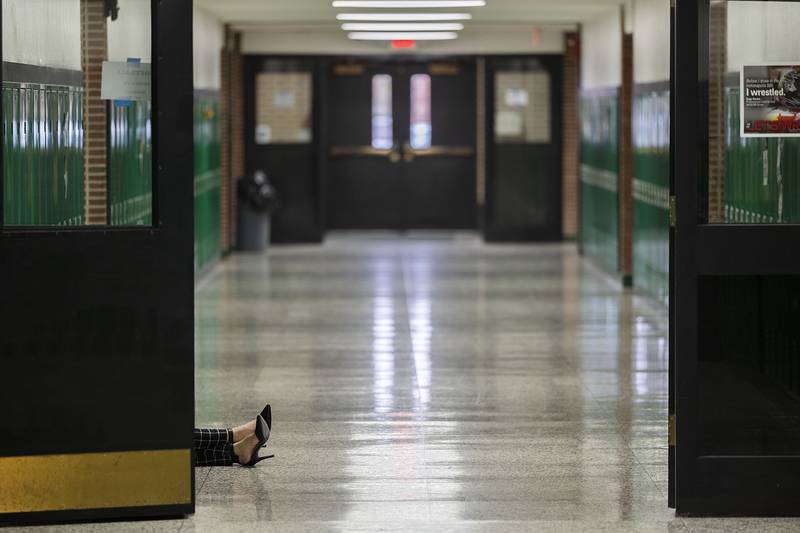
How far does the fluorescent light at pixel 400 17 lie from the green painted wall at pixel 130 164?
8.61m

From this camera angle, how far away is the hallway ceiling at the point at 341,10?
13.5 m

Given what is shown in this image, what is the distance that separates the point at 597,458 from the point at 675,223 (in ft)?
4.85

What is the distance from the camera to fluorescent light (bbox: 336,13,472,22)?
14.3m

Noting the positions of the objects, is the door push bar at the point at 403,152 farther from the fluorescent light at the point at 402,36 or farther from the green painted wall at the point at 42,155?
the green painted wall at the point at 42,155

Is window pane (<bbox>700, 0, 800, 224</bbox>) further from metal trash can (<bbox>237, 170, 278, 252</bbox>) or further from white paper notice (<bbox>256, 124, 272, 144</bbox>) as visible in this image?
white paper notice (<bbox>256, 124, 272, 144</bbox>)

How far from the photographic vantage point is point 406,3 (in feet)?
42.2

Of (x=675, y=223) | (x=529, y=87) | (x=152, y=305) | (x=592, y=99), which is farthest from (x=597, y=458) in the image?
(x=529, y=87)

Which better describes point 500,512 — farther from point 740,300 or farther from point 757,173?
point 757,173

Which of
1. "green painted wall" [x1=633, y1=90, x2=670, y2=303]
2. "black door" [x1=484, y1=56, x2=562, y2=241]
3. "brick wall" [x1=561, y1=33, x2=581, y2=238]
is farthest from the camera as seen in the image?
"black door" [x1=484, y1=56, x2=562, y2=241]

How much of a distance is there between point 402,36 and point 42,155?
12266 millimetres

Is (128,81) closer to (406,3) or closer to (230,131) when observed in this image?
(406,3)

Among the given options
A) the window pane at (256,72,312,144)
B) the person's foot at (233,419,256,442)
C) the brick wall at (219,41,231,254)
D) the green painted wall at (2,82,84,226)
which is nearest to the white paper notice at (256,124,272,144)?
the window pane at (256,72,312,144)

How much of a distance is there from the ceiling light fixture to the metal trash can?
4.54 m

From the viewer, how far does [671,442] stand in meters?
5.38
